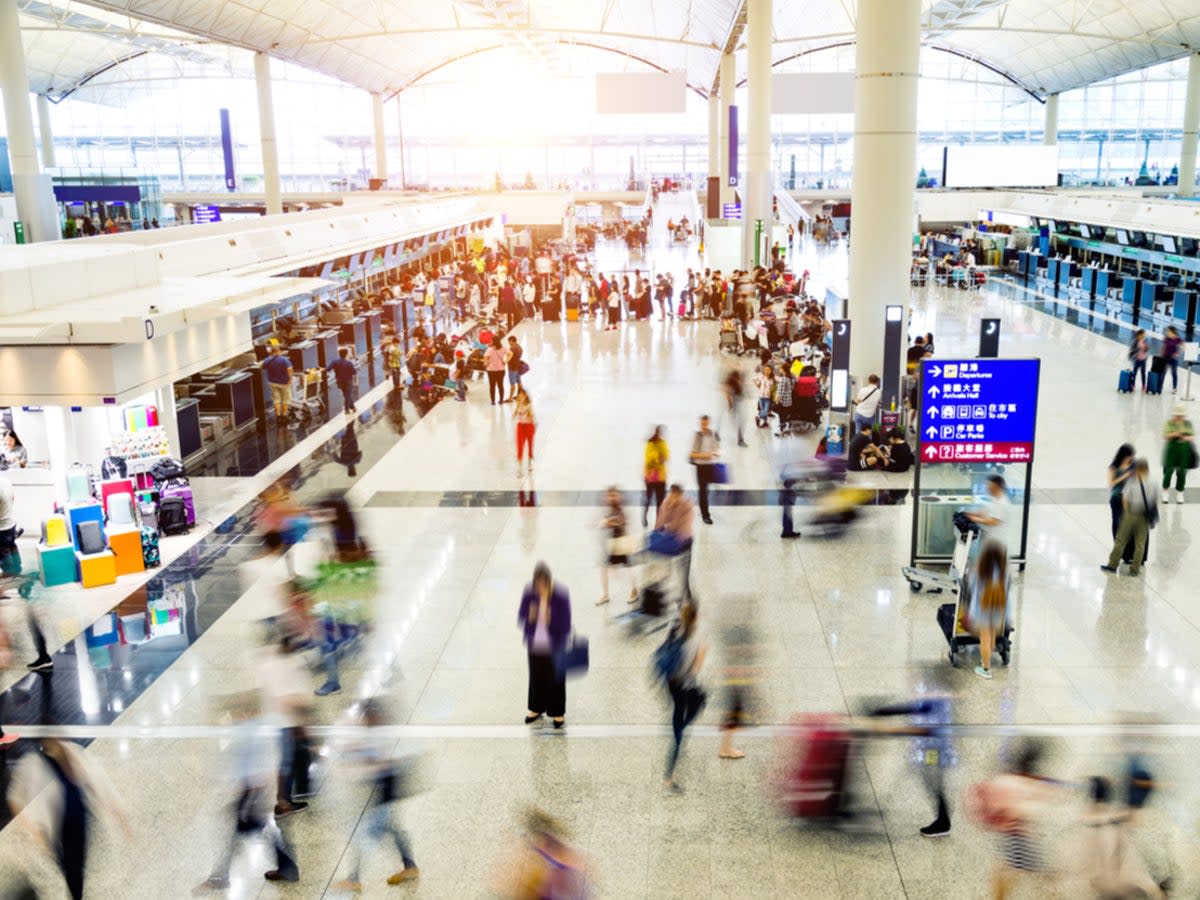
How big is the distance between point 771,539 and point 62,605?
7172 millimetres

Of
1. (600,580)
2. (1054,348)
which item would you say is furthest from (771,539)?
(1054,348)

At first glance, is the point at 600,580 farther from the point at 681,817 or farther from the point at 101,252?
the point at 101,252

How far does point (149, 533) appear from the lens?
11.1 meters

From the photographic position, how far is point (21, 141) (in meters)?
28.3

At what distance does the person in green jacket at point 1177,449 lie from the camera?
1191cm

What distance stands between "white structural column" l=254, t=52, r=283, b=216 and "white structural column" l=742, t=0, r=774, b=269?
2030cm

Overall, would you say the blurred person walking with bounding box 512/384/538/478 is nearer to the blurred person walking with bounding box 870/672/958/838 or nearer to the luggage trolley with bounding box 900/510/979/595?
the luggage trolley with bounding box 900/510/979/595

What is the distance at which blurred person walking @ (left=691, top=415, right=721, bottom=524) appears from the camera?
458 inches

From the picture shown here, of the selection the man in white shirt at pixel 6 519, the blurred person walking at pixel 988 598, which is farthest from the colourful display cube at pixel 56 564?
the blurred person walking at pixel 988 598

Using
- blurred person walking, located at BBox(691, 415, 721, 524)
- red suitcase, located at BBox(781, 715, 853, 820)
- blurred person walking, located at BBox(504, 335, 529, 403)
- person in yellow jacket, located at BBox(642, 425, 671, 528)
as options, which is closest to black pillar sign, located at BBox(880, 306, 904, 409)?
blurred person walking, located at BBox(691, 415, 721, 524)

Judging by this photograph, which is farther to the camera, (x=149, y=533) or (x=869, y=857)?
(x=149, y=533)

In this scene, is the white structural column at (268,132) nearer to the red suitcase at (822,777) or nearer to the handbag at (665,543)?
the handbag at (665,543)

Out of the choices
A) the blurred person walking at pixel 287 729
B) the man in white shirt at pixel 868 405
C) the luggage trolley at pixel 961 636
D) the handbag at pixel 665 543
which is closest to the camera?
the blurred person walking at pixel 287 729

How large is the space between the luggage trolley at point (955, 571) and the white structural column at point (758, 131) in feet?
78.7
